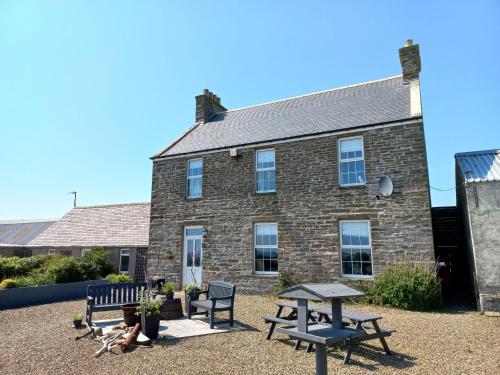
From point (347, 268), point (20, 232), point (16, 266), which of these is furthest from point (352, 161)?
point (20, 232)

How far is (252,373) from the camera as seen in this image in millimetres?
5223

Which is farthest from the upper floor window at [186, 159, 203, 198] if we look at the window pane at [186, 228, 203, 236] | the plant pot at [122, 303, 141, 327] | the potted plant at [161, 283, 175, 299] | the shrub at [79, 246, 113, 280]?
the plant pot at [122, 303, 141, 327]

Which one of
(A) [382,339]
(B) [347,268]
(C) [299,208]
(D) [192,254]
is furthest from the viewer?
(D) [192,254]

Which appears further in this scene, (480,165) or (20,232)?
(20,232)

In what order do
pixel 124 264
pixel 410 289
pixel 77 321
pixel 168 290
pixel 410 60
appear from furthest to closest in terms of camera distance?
pixel 124 264 → pixel 410 60 → pixel 410 289 → pixel 168 290 → pixel 77 321

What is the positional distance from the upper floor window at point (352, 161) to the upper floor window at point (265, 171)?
2.84 m

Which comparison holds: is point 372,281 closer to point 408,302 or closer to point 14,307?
point 408,302

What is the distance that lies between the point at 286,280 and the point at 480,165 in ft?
25.5

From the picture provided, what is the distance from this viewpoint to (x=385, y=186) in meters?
Answer: 12.0

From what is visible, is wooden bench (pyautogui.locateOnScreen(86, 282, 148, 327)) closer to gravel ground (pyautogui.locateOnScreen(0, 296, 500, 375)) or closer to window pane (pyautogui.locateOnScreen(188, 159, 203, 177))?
gravel ground (pyautogui.locateOnScreen(0, 296, 500, 375))

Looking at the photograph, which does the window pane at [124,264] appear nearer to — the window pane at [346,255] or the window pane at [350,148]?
the window pane at [346,255]

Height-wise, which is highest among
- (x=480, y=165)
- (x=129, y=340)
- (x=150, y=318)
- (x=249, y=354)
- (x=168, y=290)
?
(x=480, y=165)

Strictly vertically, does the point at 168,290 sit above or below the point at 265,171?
below

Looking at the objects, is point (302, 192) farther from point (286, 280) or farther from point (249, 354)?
point (249, 354)
